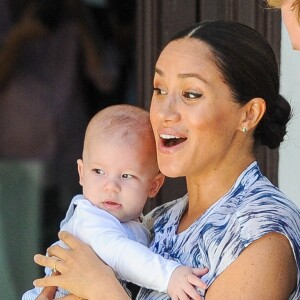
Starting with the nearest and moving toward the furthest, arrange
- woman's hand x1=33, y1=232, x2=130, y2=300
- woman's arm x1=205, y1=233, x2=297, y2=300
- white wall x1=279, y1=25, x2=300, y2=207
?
woman's arm x1=205, y1=233, x2=297, y2=300, woman's hand x1=33, y1=232, x2=130, y2=300, white wall x1=279, y1=25, x2=300, y2=207

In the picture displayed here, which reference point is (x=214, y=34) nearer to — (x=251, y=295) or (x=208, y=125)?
(x=208, y=125)

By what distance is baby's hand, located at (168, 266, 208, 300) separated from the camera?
3100mm

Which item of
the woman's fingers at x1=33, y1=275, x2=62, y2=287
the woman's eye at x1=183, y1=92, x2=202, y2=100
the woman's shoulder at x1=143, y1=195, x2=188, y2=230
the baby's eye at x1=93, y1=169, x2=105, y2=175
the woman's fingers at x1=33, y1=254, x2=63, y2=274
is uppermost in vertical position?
the woman's eye at x1=183, y1=92, x2=202, y2=100

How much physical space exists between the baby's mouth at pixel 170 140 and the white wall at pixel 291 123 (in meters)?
1.37

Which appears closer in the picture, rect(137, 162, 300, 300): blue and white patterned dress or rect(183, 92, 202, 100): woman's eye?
rect(137, 162, 300, 300): blue and white patterned dress

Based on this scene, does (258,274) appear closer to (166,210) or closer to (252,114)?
(252,114)

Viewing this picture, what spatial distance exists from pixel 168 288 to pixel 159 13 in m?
2.03

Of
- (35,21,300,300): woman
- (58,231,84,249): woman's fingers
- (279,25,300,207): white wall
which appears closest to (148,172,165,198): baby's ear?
(35,21,300,300): woman

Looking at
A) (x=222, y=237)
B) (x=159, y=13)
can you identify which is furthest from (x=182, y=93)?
(x=159, y=13)

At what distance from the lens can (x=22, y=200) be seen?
512 centimetres

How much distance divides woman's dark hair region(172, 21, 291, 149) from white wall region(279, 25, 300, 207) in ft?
4.10

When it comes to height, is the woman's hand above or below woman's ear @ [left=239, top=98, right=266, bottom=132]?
below

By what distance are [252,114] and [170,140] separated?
0.80 feet

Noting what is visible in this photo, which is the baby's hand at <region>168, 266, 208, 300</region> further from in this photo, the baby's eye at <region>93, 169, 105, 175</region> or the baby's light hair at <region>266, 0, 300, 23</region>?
the baby's light hair at <region>266, 0, 300, 23</region>
